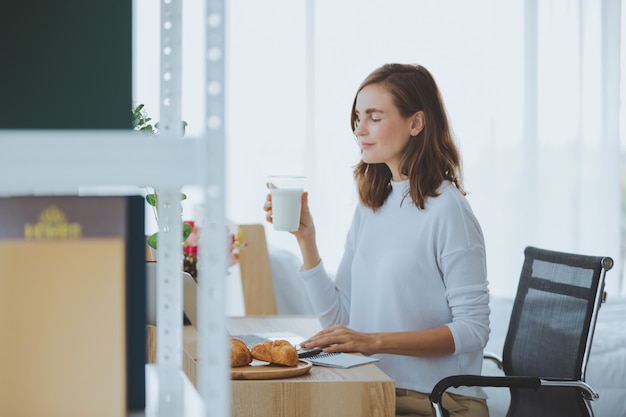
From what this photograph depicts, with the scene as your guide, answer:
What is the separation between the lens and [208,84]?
57 centimetres

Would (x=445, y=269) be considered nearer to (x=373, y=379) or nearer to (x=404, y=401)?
(x=404, y=401)

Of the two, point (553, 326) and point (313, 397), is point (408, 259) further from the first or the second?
point (313, 397)

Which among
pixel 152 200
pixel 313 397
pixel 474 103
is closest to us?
pixel 313 397

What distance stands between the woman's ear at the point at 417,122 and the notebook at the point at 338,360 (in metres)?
0.74

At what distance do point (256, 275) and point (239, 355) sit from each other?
6.43 feet

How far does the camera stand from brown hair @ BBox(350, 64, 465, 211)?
2.27m

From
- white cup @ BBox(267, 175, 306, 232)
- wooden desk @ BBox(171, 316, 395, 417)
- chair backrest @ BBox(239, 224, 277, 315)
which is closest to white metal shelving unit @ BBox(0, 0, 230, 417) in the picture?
wooden desk @ BBox(171, 316, 395, 417)

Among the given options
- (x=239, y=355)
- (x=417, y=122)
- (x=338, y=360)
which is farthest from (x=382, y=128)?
(x=239, y=355)

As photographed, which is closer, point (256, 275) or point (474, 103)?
point (256, 275)

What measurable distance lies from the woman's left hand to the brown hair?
48 cm

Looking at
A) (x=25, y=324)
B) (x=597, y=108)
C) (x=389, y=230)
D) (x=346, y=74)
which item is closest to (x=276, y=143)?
(x=346, y=74)

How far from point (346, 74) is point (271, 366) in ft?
11.8

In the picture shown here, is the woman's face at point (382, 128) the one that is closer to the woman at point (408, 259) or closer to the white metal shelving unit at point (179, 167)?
the woman at point (408, 259)

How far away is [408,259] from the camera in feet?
7.09
